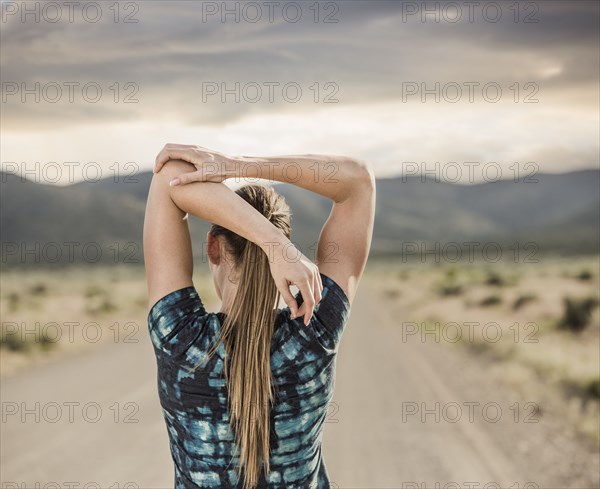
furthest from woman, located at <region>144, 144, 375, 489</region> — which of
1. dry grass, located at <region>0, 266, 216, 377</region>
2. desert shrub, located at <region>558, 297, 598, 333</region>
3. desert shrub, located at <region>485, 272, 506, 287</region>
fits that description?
desert shrub, located at <region>485, 272, 506, 287</region>

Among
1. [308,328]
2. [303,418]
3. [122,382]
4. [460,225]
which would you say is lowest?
[460,225]

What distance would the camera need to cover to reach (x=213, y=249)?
76.0 inches

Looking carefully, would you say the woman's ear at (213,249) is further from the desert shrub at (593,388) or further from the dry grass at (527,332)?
the desert shrub at (593,388)

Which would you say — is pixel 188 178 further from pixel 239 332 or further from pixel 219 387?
pixel 219 387

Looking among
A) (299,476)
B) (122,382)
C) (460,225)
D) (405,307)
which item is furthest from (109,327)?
(460,225)

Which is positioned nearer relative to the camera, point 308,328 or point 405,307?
point 308,328

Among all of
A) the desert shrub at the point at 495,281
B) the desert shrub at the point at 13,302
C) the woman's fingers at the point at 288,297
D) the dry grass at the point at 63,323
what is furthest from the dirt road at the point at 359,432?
the desert shrub at the point at 495,281

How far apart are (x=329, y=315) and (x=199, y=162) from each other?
55 cm

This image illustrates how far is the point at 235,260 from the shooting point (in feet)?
5.97

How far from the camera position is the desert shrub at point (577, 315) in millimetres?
15445

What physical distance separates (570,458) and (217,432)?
19.5ft

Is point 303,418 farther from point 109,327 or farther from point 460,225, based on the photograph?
point 460,225

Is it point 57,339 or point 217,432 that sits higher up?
point 217,432

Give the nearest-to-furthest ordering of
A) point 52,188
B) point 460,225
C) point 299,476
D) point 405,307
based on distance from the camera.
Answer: point 299,476 < point 405,307 < point 52,188 < point 460,225
